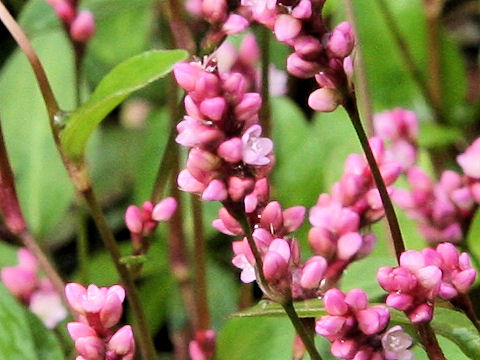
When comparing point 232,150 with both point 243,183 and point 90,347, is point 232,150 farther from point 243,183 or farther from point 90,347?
point 90,347

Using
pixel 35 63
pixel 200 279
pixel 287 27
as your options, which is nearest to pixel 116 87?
pixel 35 63

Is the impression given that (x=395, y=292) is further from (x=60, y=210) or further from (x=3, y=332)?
(x=60, y=210)

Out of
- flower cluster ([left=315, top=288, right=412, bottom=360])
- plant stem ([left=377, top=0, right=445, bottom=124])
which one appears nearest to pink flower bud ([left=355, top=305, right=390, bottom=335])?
flower cluster ([left=315, top=288, right=412, bottom=360])

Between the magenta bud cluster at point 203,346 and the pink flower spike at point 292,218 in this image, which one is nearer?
the pink flower spike at point 292,218

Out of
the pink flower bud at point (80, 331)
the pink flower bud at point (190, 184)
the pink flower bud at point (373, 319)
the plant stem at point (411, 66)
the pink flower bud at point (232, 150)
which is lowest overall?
the plant stem at point (411, 66)

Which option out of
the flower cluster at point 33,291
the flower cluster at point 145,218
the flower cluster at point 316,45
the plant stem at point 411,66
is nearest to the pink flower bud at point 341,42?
the flower cluster at point 316,45

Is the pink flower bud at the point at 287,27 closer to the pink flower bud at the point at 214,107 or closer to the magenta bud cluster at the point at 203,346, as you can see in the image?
the pink flower bud at the point at 214,107

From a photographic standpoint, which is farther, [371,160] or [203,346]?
[203,346]

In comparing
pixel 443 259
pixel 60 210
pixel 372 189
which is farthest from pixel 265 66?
pixel 60 210

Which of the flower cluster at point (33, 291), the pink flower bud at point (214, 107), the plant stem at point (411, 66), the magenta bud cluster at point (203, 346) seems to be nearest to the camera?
the pink flower bud at point (214, 107)

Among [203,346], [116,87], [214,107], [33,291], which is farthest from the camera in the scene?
[33,291]
